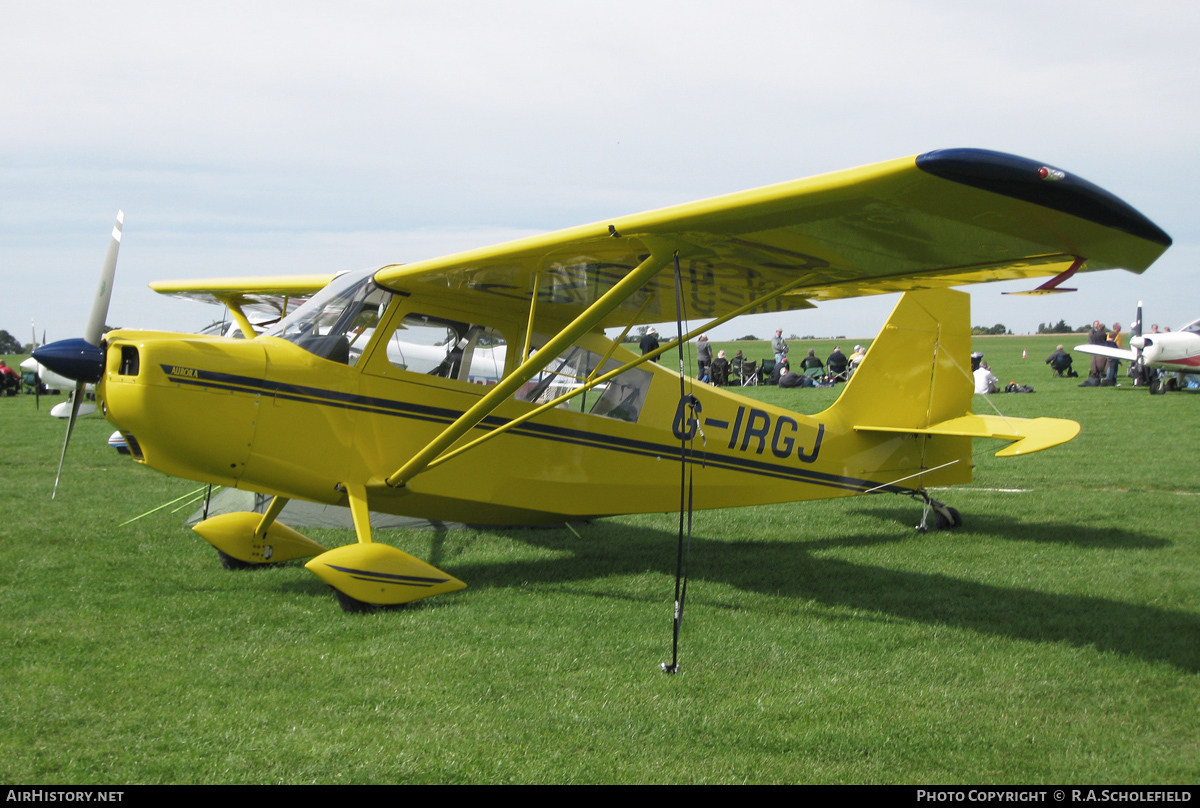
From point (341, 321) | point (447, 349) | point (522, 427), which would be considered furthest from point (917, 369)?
point (341, 321)

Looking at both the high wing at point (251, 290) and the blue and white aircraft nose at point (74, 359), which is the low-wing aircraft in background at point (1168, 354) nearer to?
the high wing at point (251, 290)

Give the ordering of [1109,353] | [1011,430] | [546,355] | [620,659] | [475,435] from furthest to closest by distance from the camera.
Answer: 1. [1109,353]
2. [1011,430]
3. [475,435]
4. [546,355]
5. [620,659]

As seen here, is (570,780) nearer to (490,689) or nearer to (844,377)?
(490,689)

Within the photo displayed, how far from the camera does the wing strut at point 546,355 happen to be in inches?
193

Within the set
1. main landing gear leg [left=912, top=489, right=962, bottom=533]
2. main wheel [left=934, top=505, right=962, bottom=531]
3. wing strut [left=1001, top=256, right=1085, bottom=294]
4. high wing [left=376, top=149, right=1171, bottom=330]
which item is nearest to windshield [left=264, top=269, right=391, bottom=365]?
high wing [left=376, top=149, right=1171, bottom=330]

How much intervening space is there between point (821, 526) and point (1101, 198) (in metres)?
5.51

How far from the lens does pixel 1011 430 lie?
23.8ft

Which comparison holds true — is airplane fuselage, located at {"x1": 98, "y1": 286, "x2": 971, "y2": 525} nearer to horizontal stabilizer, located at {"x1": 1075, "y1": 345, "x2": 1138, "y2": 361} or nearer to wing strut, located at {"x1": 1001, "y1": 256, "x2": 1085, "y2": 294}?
wing strut, located at {"x1": 1001, "y1": 256, "x2": 1085, "y2": 294}

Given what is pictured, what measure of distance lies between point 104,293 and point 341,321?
162 cm

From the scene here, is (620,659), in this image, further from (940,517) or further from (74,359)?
(940,517)

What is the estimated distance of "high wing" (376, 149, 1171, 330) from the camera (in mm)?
3750

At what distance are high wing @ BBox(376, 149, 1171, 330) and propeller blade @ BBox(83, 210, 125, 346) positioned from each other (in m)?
1.91

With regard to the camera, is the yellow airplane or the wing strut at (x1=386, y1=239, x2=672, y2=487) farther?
the wing strut at (x1=386, y1=239, x2=672, y2=487)

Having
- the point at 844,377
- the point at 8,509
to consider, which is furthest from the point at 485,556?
the point at 844,377
